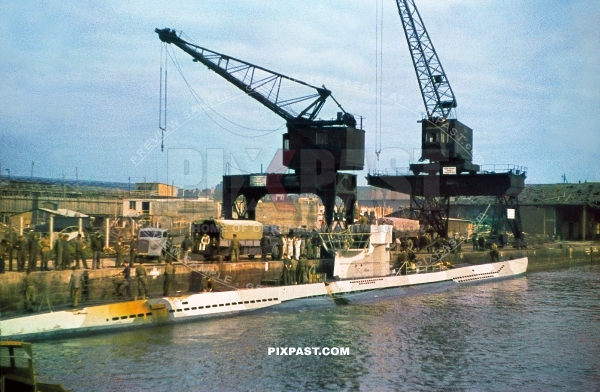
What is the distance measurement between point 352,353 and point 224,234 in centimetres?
1412

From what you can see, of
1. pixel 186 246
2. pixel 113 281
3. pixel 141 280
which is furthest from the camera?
pixel 186 246

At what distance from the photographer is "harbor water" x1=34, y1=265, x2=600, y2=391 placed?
1881 centimetres

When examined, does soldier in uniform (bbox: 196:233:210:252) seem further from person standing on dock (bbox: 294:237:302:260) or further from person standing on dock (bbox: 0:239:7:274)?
person standing on dock (bbox: 0:239:7:274)

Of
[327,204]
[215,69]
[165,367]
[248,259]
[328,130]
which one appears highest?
[215,69]

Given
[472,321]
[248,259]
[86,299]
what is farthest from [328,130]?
[86,299]

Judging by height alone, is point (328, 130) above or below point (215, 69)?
below

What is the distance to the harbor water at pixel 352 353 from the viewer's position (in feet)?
61.7

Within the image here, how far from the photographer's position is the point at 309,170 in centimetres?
4481

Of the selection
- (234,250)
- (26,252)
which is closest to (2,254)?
(26,252)

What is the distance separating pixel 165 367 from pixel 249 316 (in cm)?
832

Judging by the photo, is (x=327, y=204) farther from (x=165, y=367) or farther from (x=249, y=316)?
(x=165, y=367)

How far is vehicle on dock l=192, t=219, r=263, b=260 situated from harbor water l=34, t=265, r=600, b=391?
22.8 feet

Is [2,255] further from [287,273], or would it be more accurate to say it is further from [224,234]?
[287,273]

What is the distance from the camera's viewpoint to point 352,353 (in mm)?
22297
